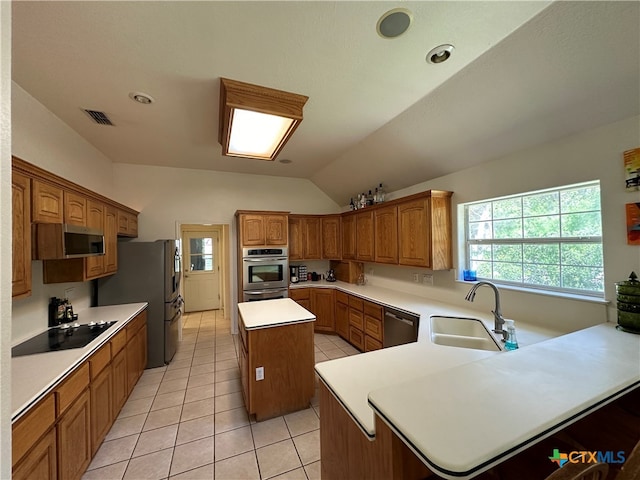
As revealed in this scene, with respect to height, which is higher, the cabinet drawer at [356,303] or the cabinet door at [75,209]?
the cabinet door at [75,209]

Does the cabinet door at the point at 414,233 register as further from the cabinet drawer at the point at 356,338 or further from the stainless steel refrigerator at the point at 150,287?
the stainless steel refrigerator at the point at 150,287

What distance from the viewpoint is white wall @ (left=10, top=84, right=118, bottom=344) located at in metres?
1.98

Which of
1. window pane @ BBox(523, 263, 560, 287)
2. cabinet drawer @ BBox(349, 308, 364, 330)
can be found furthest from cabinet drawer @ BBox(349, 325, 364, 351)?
window pane @ BBox(523, 263, 560, 287)

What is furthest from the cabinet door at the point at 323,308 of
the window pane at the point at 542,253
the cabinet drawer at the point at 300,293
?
the window pane at the point at 542,253

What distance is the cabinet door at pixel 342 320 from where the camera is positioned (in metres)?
3.93

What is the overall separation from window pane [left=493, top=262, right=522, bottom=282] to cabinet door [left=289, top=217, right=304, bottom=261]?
300cm

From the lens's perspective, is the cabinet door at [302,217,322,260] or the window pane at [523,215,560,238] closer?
the window pane at [523,215,560,238]

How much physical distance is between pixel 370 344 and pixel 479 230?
193cm

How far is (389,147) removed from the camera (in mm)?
3008

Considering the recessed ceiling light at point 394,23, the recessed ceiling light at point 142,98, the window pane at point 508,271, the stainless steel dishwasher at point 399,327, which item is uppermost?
the recessed ceiling light at point 142,98

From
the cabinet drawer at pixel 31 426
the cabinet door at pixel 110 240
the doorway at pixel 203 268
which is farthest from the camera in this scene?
the doorway at pixel 203 268

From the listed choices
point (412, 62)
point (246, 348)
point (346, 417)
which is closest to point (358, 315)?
point (246, 348)

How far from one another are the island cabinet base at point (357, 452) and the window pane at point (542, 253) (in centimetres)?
221

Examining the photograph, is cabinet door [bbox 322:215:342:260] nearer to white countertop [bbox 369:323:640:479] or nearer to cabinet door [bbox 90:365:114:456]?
cabinet door [bbox 90:365:114:456]
